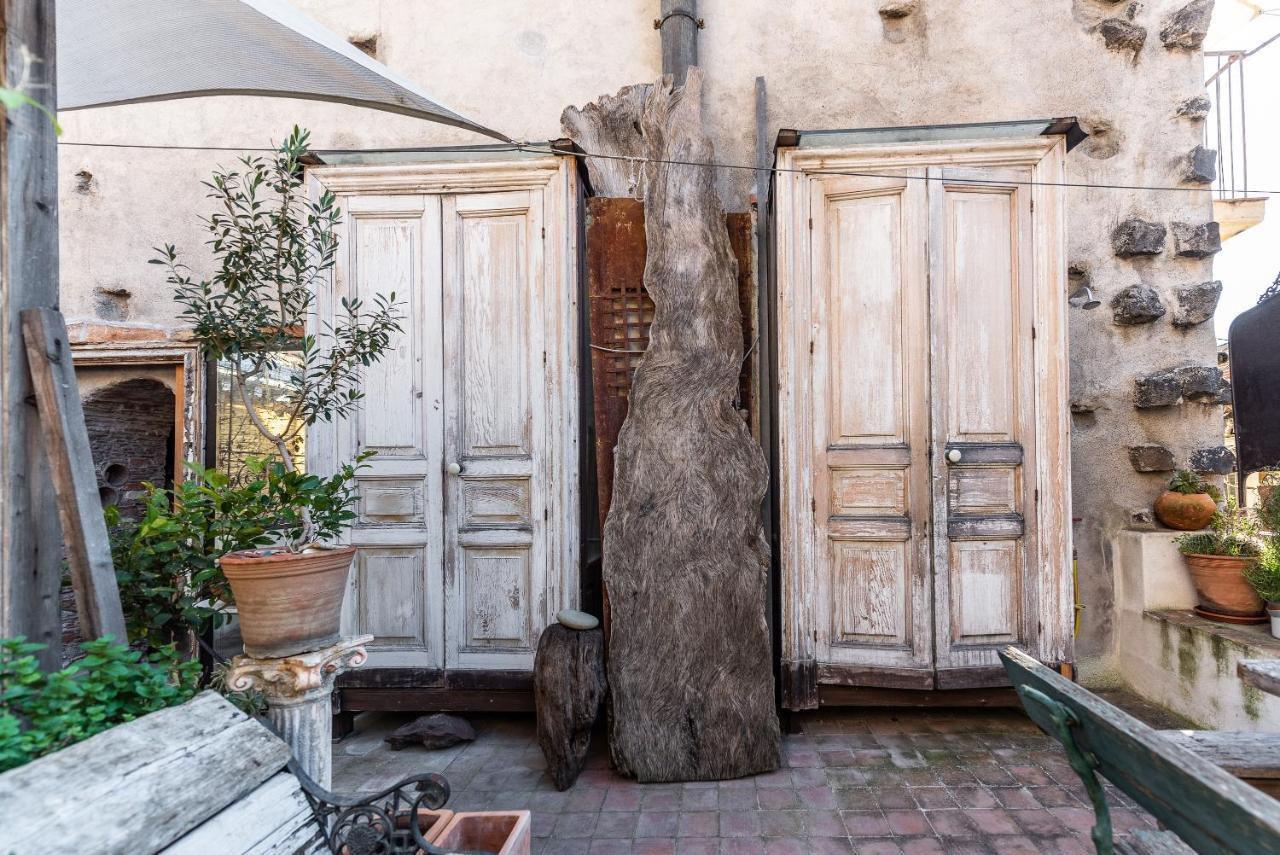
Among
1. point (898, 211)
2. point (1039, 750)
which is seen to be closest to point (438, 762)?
point (1039, 750)

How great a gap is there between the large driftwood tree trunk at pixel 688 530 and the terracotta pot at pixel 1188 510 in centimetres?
240

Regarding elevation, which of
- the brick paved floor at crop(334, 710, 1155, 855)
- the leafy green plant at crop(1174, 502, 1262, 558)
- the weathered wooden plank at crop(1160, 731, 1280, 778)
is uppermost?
the leafy green plant at crop(1174, 502, 1262, 558)

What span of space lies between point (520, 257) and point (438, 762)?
8.23ft

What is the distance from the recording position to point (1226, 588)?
10.6 ft

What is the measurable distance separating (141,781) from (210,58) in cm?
232

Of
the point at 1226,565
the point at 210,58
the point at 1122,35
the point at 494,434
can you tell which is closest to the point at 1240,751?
the point at 1226,565

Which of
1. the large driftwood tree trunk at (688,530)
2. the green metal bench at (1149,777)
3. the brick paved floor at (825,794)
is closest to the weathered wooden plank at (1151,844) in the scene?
the green metal bench at (1149,777)

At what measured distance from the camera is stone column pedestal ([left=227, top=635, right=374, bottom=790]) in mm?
1795

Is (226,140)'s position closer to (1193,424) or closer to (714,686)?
(714,686)

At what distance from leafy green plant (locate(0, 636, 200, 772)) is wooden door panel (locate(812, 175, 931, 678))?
2706 mm

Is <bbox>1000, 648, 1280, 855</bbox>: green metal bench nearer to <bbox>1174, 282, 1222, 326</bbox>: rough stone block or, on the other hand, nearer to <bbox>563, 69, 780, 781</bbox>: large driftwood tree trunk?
<bbox>563, 69, 780, 781</bbox>: large driftwood tree trunk

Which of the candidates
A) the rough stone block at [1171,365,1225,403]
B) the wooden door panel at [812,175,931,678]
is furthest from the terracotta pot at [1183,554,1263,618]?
the wooden door panel at [812,175,931,678]

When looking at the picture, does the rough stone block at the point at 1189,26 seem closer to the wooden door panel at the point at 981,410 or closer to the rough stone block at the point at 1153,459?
the wooden door panel at the point at 981,410

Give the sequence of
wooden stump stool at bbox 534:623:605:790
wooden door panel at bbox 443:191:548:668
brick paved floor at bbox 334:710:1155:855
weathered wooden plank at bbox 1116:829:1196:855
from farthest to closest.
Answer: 1. wooden door panel at bbox 443:191:548:668
2. wooden stump stool at bbox 534:623:605:790
3. brick paved floor at bbox 334:710:1155:855
4. weathered wooden plank at bbox 1116:829:1196:855
